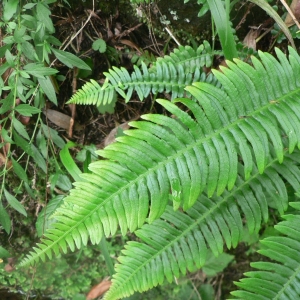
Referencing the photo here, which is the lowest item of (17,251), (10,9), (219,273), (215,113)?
(17,251)

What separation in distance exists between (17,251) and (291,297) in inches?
70.5

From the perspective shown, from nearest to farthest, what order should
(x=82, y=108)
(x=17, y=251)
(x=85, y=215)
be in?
1. (x=85, y=215)
2. (x=82, y=108)
3. (x=17, y=251)

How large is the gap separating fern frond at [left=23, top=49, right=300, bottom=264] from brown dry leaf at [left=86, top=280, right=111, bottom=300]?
1.11 m

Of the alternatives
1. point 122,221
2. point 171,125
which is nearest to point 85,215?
point 122,221

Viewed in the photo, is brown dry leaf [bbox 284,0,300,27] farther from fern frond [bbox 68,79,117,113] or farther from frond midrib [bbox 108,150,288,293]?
fern frond [bbox 68,79,117,113]

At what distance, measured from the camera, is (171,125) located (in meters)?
1.23

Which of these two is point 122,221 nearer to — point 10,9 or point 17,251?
point 10,9

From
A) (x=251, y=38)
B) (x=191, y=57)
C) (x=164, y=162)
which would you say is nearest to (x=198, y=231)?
(x=164, y=162)

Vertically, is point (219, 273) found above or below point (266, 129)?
below

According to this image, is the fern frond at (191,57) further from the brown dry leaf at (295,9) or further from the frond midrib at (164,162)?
the frond midrib at (164,162)

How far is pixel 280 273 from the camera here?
1.30 meters

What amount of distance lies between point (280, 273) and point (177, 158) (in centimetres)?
57

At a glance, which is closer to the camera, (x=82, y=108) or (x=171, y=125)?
(x=171, y=125)

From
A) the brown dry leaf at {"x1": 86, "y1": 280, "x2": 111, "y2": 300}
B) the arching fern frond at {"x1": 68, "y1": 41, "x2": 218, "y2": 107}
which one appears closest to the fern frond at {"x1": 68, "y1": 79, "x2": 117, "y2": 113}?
the arching fern frond at {"x1": 68, "y1": 41, "x2": 218, "y2": 107}
